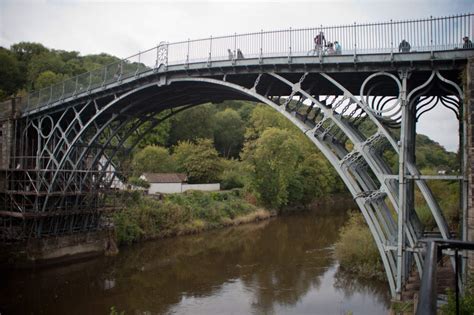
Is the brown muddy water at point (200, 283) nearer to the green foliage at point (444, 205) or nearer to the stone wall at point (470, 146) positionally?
the green foliage at point (444, 205)

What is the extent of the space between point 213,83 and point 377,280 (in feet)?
34.5

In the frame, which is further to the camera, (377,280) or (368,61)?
(377,280)

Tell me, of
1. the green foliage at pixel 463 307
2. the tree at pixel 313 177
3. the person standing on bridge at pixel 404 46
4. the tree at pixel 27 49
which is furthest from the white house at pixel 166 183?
the green foliage at pixel 463 307

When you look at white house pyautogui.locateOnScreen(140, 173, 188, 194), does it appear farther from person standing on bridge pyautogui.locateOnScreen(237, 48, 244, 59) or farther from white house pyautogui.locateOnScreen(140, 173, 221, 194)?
person standing on bridge pyautogui.locateOnScreen(237, 48, 244, 59)

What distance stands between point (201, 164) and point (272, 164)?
7.31m

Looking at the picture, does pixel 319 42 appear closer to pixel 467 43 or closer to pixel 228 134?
pixel 467 43

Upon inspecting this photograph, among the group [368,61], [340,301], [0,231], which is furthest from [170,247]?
[368,61]

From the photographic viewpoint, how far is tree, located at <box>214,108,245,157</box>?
209 feet

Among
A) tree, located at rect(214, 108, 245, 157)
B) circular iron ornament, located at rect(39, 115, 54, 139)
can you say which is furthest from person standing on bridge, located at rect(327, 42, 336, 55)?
tree, located at rect(214, 108, 245, 157)

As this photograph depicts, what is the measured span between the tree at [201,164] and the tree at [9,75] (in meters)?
18.6

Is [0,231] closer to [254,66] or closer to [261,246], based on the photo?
[261,246]

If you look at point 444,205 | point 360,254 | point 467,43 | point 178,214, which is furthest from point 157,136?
point 467,43

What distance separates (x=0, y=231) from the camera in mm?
21969

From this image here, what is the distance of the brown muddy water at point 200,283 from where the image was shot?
15.3 m
